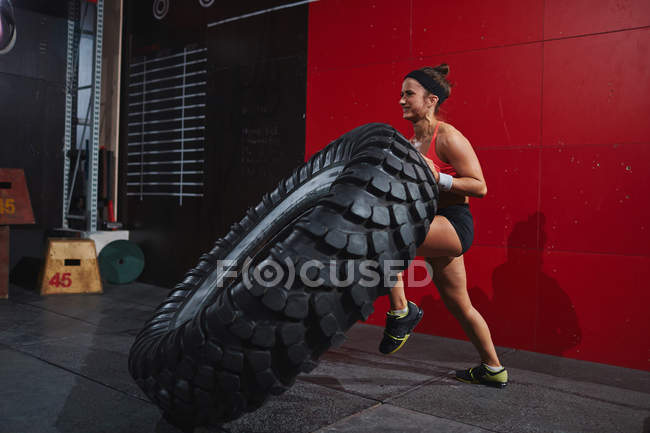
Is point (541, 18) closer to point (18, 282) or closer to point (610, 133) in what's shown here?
point (610, 133)

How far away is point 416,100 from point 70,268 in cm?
326

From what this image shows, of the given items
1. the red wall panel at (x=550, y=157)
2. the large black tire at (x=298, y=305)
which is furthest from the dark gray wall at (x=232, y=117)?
the large black tire at (x=298, y=305)

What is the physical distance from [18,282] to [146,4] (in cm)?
285

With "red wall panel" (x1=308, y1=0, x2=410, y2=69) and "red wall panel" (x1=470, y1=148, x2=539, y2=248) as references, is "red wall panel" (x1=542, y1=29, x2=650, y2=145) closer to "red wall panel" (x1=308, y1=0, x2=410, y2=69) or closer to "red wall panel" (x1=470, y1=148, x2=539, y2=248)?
"red wall panel" (x1=470, y1=148, x2=539, y2=248)

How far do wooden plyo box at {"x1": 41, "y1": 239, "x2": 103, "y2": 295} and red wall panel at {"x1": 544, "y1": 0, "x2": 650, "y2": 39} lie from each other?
146 inches

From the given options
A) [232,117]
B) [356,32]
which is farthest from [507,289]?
[232,117]

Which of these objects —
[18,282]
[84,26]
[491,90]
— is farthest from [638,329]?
[84,26]

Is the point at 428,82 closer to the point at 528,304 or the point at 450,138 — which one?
the point at 450,138

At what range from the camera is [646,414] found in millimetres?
1938

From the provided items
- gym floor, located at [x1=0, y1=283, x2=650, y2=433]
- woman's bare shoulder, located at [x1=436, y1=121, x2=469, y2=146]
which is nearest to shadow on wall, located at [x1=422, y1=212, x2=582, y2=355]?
gym floor, located at [x1=0, y1=283, x2=650, y2=433]

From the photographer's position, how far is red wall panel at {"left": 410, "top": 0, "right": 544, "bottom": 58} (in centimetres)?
282

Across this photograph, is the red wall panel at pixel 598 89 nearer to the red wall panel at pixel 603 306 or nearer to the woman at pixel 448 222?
the red wall panel at pixel 603 306

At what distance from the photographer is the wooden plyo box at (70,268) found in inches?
160

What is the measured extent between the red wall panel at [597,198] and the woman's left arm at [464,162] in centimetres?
88
